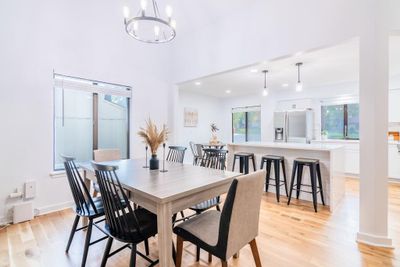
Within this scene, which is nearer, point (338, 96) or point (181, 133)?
point (338, 96)

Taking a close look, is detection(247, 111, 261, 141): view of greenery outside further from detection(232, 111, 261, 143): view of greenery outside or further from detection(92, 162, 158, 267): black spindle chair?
detection(92, 162, 158, 267): black spindle chair

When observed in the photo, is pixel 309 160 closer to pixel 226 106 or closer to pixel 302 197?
pixel 302 197

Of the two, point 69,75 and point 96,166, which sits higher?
point 69,75

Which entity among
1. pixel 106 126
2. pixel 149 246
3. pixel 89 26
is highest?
pixel 89 26

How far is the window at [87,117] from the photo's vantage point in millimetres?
3273

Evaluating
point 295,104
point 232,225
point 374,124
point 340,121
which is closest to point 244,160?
point 374,124

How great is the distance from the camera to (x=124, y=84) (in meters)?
3.88

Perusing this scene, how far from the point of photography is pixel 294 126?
5906mm

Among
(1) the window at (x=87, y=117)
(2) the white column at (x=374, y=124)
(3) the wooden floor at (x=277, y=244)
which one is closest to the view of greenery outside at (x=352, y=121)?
(3) the wooden floor at (x=277, y=244)

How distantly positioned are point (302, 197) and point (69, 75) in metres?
4.31

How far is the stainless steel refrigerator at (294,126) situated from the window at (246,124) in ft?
3.11

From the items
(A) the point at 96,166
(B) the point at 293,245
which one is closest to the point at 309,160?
(B) the point at 293,245

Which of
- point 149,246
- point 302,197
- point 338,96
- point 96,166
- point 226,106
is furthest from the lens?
point 226,106

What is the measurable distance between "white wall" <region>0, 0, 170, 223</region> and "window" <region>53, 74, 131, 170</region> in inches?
6.9
